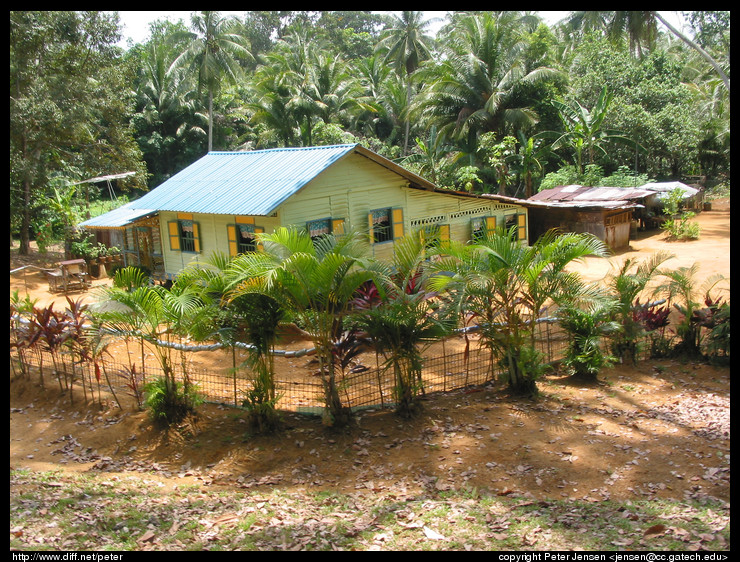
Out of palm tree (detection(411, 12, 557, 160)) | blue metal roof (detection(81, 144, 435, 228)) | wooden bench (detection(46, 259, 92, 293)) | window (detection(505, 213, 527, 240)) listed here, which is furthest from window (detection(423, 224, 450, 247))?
palm tree (detection(411, 12, 557, 160))

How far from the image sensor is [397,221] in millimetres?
18391

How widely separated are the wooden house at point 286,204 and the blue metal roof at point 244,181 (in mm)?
35

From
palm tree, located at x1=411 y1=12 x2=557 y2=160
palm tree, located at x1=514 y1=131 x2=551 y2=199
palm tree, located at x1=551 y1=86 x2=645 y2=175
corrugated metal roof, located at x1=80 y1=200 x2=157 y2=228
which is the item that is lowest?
corrugated metal roof, located at x1=80 y1=200 x2=157 y2=228

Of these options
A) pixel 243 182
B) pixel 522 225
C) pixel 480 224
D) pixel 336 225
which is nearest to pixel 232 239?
pixel 243 182

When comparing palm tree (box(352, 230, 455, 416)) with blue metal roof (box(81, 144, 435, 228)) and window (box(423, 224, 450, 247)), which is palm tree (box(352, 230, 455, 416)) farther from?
blue metal roof (box(81, 144, 435, 228))

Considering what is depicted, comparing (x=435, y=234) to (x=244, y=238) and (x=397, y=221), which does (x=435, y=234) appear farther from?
(x=397, y=221)

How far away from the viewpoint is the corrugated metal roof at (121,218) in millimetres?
18266

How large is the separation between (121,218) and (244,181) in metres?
4.65

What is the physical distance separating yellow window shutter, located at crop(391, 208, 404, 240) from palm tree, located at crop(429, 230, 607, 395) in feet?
30.2

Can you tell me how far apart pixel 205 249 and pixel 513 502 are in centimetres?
1316

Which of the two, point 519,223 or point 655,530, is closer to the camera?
point 655,530

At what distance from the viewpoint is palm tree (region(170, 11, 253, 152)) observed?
3328 cm

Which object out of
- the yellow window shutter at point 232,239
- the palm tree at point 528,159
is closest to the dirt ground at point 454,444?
the yellow window shutter at point 232,239

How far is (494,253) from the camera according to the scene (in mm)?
8289
